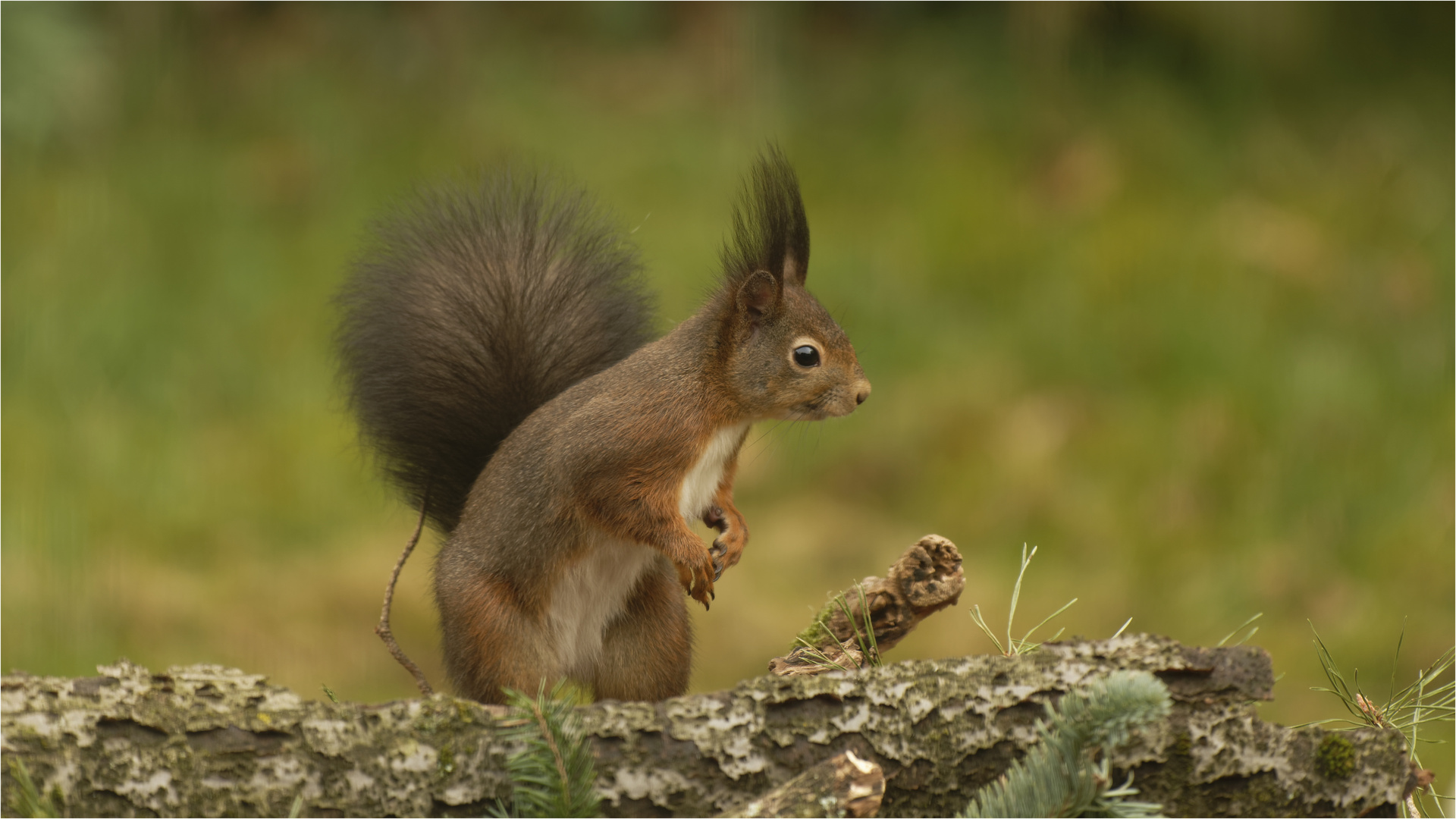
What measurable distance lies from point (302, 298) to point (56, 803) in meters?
2.55

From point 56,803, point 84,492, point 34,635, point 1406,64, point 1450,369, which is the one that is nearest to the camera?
point 56,803

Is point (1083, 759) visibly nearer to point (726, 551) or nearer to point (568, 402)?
point (726, 551)

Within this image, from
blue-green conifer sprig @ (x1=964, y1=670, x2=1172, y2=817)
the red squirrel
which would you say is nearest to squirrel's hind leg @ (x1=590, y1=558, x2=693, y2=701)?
the red squirrel

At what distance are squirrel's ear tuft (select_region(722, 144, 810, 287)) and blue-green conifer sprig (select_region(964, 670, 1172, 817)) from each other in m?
0.68

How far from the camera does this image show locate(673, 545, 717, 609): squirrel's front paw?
131cm

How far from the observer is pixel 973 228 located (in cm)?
331

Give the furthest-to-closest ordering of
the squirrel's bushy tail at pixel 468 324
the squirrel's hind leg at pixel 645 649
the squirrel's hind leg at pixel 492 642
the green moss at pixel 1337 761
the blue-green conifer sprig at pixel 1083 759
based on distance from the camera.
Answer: the squirrel's bushy tail at pixel 468 324 < the squirrel's hind leg at pixel 645 649 < the squirrel's hind leg at pixel 492 642 < the green moss at pixel 1337 761 < the blue-green conifer sprig at pixel 1083 759

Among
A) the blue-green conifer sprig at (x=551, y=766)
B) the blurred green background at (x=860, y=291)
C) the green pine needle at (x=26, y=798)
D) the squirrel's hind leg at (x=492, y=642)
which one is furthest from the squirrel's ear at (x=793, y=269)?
the blurred green background at (x=860, y=291)

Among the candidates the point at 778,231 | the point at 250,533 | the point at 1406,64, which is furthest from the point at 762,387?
the point at 1406,64

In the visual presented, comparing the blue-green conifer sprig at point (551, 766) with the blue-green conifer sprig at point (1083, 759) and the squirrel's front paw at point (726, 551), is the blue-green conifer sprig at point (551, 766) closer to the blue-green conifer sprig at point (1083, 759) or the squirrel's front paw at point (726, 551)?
the blue-green conifer sprig at point (1083, 759)

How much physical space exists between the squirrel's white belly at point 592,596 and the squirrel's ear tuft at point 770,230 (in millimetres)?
330

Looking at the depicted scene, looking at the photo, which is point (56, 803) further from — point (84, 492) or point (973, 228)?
point (973, 228)

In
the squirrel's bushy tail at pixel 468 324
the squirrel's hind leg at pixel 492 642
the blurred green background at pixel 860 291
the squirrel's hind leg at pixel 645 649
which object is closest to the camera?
the squirrel's hind leg at pixel 492 642

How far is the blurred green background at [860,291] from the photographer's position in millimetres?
2664
